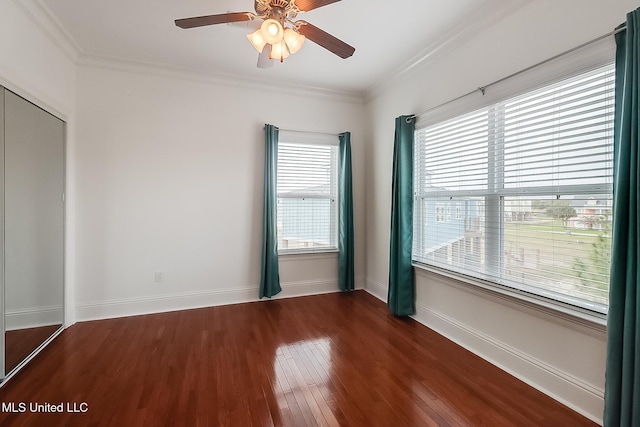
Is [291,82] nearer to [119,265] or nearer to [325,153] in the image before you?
[325,153]

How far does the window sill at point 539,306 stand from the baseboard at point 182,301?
1.90 meters

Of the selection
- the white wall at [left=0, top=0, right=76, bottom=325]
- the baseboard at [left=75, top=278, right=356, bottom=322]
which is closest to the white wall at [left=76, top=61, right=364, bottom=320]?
the baseboard at [left=75, top=278, right=356, bottom=322]

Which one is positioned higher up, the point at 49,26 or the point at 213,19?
the point at 49,26

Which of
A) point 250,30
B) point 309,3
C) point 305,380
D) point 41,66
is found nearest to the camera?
point 309,3

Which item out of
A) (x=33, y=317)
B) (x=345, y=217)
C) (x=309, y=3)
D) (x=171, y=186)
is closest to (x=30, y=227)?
(x=33, y=317)

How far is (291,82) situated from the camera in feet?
12.0

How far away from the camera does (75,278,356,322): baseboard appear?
3094 millimetres

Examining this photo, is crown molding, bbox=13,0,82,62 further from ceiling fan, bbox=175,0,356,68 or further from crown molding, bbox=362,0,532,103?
crown molding, bbox=362,0,532,103

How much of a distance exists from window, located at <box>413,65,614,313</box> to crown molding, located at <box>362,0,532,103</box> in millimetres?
651

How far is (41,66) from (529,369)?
4434 mm

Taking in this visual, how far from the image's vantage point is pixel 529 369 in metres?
2.03

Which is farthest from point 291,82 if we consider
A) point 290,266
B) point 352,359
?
point 352,359

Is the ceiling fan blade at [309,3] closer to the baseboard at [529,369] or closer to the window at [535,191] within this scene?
the window at [535,191]

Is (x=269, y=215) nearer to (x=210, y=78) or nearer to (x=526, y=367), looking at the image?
(x=210, y=78)
